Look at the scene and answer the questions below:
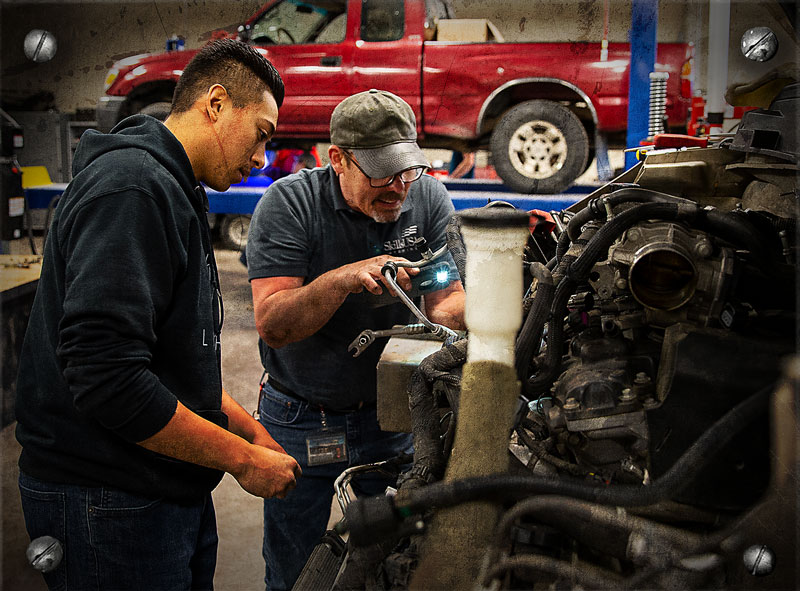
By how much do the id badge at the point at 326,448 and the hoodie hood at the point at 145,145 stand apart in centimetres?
85

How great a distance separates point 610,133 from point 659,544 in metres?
3.94

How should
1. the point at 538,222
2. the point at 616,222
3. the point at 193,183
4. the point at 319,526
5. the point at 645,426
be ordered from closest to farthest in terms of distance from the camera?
the point at 645,426 → the point at 616,222 → the point at 193,183 → the point at 538,222 → the point at 319,526

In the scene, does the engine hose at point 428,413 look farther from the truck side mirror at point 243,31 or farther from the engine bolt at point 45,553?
the truck side mirror at point 243,31

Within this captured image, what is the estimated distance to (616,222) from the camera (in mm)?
1115

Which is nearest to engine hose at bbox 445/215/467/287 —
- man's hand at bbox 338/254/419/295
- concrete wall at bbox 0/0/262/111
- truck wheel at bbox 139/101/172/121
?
man's hand at bbox 338/254/419/295

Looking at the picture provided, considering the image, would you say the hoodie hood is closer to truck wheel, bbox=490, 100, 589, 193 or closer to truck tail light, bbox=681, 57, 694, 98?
truck wheel, bbox=490, 100, 589, 193

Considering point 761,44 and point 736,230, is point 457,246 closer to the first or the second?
point 736,230

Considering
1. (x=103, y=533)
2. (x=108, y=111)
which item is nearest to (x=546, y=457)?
(x=103, y=533)

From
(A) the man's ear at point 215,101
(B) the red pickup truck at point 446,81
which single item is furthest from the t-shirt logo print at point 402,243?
(B) the red pickup truck at point 446,81

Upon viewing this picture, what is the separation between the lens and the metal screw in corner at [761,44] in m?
1.04

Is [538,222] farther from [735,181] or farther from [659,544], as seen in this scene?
[659,544]

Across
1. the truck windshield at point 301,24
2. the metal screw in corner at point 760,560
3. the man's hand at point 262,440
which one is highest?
the truck windshield at point 301,24

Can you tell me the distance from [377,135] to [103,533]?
1066 mm

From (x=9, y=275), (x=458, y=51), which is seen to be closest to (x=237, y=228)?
(x=9, y=275)
